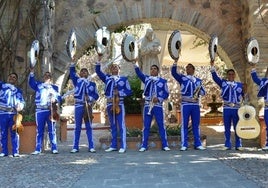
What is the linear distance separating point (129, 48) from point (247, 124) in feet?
7.14

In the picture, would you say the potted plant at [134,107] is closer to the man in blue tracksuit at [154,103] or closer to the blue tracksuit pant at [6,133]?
the man in blue tracksuit at [154,103]

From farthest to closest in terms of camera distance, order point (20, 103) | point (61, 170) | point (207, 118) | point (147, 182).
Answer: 1. point (207, 118)
2. point (20, 103)
3. point (61, 170)
4. point (147, 182)

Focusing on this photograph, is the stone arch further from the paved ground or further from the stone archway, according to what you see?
the paved ground

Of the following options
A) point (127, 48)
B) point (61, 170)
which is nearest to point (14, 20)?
point (127, 48)

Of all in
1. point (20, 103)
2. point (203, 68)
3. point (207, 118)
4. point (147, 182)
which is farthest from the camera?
point (203, 68)

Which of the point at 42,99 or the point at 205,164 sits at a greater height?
the point at 42,99

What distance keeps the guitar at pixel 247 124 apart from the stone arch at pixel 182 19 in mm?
1935

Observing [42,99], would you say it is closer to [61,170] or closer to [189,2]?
[61,170]

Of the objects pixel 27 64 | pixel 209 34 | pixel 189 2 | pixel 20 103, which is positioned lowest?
pixel 20 103

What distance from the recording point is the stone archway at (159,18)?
8.59 metres

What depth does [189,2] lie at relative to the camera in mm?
8734

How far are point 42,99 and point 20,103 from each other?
0.35 meters

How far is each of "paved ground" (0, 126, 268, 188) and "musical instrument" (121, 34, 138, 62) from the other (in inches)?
59.5

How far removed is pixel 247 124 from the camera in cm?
668
